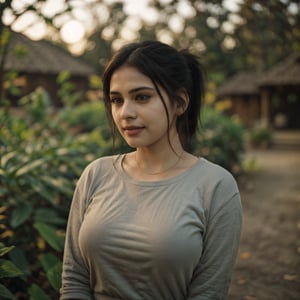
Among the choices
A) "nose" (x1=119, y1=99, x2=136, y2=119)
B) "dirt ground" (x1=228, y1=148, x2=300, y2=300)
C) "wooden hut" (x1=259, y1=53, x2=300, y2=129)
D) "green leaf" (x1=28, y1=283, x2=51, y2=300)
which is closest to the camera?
"nose" (x1=119, y1=99, x2=136, y2=119)

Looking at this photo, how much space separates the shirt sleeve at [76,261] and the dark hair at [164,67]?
0.49 meters

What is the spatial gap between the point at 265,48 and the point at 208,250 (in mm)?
31233

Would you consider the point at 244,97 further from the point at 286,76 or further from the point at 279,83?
the point at 279,83

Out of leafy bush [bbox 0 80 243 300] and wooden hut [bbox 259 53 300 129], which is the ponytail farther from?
wooden hut [bbox 259 53 300 129]

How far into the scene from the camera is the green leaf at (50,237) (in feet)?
7.52

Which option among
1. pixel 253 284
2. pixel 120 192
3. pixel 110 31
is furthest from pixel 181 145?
pixel 110 31

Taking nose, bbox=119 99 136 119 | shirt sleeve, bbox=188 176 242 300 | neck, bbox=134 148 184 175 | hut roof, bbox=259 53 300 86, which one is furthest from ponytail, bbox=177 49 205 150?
hut roof, bbox=259 53 300 86

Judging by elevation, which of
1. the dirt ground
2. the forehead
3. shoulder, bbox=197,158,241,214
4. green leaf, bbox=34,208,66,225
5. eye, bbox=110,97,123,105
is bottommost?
the dirt ground

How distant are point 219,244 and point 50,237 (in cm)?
117

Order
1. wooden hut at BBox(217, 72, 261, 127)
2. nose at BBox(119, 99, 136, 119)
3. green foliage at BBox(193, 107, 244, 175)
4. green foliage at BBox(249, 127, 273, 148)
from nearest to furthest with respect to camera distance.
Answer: nose at BBox(119, 99, 136, 119) < green foliage at BBox(193, 107, 244, 175) < green foliage at BBox(249, 127, 273, 148) < wooden hut at BBox(217, 72, 261, 127)

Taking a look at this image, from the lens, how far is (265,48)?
30375mm

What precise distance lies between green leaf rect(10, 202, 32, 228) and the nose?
1287 millimetres

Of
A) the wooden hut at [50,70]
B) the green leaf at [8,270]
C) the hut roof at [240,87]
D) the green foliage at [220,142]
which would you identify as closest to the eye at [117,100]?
the green leaf at [8,270]

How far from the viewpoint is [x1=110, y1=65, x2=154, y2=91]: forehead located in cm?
161
